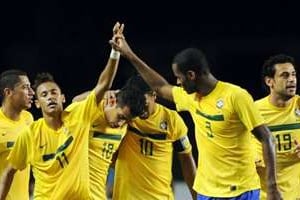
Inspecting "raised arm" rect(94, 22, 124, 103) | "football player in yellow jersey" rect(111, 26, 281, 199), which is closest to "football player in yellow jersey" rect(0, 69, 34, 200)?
"raised arm" rect(94, 22, 124, 103)

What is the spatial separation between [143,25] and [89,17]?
78 centimetres

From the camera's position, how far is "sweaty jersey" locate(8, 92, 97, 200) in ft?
27.8

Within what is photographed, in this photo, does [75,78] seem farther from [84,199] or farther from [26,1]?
[84,199]

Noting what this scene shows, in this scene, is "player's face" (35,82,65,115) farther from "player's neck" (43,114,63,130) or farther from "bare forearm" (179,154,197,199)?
"bare forearm" (179,154,197,199)

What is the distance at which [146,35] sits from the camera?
15016mm

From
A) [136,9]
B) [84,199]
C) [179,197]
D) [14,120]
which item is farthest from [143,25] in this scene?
[84,199]

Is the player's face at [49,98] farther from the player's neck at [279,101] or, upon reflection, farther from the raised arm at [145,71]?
the player's neck at [279,101]

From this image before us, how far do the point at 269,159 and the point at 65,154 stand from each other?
1.67 m

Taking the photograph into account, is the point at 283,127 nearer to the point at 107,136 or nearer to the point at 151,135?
the point at 151,135

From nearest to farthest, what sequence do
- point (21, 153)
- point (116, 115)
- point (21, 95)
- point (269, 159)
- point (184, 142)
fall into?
1. point (269, 159)
2. point (21, 153)
3. point (116, 115)
4. point (184, 142)
5. point (21, 95)

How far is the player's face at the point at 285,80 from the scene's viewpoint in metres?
8.86

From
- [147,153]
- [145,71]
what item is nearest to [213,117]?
[145,71]

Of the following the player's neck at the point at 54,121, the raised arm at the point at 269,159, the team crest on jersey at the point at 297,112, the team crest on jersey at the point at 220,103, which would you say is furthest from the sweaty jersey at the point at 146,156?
the raised arm at the point at 269,159

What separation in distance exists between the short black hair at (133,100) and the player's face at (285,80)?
1.10 meters
